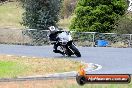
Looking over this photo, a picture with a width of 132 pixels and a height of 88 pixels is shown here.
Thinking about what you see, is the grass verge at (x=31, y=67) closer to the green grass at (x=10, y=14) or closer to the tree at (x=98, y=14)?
the tree at (x=98, y=14)

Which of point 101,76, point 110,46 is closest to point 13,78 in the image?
point 101,76

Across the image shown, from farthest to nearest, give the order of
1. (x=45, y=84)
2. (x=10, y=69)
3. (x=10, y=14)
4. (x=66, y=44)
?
(x=10, y=14), (x=66, y=44), (x=10, y=69), (x=45, y=84)

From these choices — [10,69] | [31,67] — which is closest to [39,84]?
[10,69]

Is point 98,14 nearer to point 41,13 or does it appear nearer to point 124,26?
point 124,26

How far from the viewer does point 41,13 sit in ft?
119

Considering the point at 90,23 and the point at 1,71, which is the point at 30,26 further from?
the point at 1,71

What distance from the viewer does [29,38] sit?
3409 centimetres

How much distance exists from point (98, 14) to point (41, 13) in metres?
4.04

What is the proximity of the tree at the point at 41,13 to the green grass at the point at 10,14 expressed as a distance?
91.6 ft

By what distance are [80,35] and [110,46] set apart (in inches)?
92.9

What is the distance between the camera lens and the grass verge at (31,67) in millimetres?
17188

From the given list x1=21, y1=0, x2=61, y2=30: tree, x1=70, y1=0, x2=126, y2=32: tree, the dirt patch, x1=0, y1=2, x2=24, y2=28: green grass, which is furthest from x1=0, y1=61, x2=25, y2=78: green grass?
x1=0, y1=2, x2=24, y2=28: green grass

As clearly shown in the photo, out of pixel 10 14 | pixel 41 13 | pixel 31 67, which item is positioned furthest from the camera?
pixel 10 14

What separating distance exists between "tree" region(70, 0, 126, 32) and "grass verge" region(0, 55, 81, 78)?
14717mm
